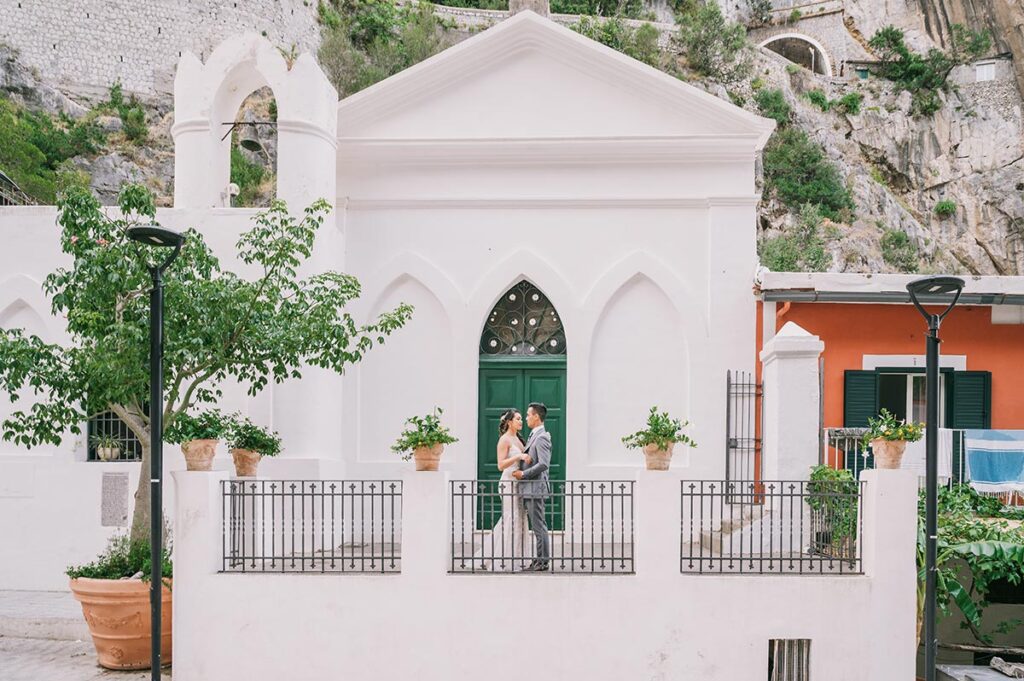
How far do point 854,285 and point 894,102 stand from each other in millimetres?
44937

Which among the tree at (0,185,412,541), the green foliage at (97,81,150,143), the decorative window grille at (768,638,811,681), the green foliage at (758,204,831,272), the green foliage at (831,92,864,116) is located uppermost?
the green foliage at (831,92,864,116)

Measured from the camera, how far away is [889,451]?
376 inches

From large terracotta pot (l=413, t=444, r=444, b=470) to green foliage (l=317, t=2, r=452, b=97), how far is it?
35.7m

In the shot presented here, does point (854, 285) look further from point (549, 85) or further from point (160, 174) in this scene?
point (160, 174)

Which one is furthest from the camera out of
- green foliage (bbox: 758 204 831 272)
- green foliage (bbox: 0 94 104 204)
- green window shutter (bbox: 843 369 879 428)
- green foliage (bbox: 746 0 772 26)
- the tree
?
green foliage (bbox: 746 0 772 26)

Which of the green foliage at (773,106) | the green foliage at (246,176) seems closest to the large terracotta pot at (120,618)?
the green foliage at (246,176)

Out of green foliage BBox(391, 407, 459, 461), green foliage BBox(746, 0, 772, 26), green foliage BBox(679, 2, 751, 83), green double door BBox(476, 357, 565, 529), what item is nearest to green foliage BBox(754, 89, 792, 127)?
green foliage BBox(679, 2, 751, 83)

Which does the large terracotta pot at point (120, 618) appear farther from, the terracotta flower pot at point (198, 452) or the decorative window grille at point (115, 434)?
the decorative window grille at point (115, 434)

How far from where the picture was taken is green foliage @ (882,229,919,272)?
4416 cm

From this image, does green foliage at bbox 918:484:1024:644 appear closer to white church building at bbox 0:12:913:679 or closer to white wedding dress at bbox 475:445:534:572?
white church building at bbox 0:12:913:679

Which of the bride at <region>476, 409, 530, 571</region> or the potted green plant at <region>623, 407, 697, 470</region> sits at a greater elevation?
the potted green plant at <region>623, 407, 697, 470</region>

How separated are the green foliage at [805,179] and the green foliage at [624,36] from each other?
7444 mm

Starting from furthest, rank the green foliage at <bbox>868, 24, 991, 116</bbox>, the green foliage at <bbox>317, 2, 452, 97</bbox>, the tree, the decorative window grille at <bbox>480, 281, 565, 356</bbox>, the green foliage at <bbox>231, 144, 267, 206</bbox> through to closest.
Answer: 1. the green foliage at <bbox>868, 24, 991, 116</bbox>
2. the green foliage at <bbox>317, 2, 452, 97</bbox>
3. the green foliage at <bbox>231, 144, 267, 206</bbox>
4. the decorative window grille at <bbox>480, 281, 565, 356</bbox>
5. the tree

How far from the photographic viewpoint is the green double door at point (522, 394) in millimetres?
14469
